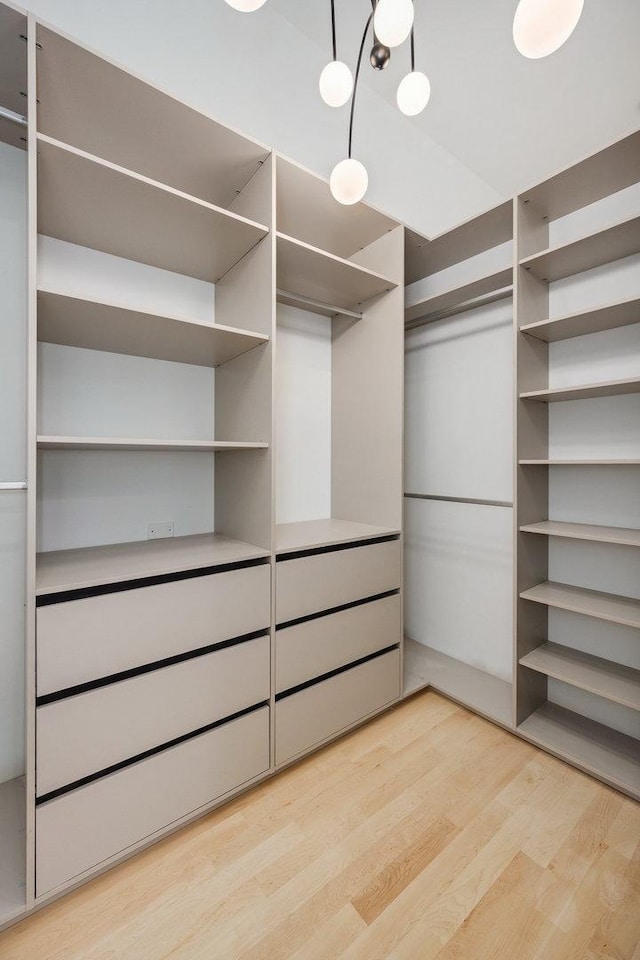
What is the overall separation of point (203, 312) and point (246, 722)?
1.71 metres

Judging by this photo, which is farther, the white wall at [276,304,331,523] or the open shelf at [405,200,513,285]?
the white wall at [276,304,331,523]

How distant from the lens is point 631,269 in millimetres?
1856

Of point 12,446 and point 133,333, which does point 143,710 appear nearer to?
point 12,446

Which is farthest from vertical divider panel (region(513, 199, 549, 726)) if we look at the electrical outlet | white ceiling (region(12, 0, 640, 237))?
the electrical outlet

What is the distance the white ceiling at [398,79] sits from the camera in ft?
5.76

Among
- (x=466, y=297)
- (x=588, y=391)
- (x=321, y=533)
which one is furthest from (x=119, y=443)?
(x=466, y=297)

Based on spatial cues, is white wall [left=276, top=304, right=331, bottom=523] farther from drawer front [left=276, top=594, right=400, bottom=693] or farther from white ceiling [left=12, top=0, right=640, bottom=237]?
white ceiling [left=12, top=0, right=640, bottom=237]

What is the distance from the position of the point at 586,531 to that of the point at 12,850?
2264mm

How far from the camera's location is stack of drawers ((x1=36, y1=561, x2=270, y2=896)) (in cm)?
119

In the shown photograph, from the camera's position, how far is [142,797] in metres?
1.33

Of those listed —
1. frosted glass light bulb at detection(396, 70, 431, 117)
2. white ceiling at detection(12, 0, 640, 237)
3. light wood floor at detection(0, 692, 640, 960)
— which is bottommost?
light wood floor at detection(0, 692, 640, 960)

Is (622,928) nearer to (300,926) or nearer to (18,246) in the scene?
(300,926)

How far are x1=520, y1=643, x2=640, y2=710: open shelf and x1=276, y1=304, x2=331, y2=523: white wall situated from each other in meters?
1.24

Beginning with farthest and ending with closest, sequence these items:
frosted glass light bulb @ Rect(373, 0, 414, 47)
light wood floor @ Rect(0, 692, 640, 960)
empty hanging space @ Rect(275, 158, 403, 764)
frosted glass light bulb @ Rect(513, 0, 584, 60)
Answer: empty hanging space @ Rect(275, 158, 403, 764) → light wood floor @ Rect(0, 692, 640, 960) → frosted glass light bulb @ Rect(373, 0, 414, 47) → frosted glass light bulb @ Rect(513, 0, 584, 60)
